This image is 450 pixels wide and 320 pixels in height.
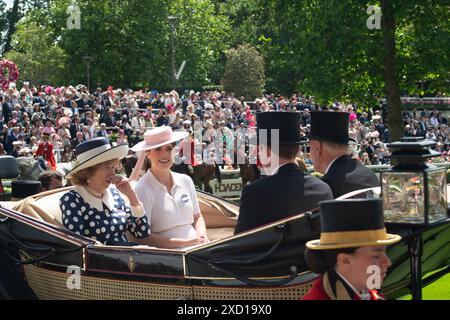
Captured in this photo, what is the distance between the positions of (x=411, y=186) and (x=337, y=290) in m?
1.36

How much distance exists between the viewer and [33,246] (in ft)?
18.5

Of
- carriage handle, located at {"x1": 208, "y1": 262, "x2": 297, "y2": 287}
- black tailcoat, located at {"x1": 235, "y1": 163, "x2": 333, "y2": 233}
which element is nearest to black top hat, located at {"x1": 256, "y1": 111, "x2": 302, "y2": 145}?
black tailcoat, located at {"x1": 235, "y1": 163, "x2": 333, "y2": 233}

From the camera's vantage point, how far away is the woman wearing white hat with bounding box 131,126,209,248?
20.6ft

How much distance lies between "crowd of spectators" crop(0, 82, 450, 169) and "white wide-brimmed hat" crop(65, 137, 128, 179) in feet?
44.3

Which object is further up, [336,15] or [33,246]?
[336,15]

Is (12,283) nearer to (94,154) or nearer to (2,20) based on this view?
(94,154)

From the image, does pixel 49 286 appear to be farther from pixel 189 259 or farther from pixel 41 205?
pixel 189 259

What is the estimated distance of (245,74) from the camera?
164 ft

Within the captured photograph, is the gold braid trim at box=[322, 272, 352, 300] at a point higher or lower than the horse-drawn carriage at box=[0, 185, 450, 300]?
higher

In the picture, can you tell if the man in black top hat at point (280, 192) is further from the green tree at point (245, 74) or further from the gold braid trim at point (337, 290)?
the green tree at point (245, 74)

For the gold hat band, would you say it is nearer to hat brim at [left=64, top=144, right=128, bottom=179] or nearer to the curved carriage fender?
hat brim at [left=64, top=144, right=128, bottom=179]
